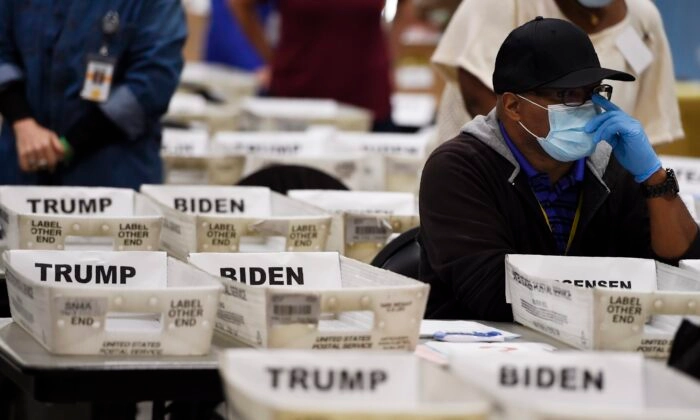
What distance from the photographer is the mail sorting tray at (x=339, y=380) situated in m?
2.35

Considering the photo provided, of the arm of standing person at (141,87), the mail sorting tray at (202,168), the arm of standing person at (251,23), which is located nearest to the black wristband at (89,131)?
the arm of standing person at (141,87)

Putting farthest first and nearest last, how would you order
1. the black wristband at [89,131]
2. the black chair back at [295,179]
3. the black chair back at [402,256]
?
the black wristband at [89,131], the black chair back at [295,179], the black chair back at [402,256]

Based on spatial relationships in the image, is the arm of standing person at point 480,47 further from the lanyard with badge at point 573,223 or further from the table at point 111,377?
the table at point 111,377

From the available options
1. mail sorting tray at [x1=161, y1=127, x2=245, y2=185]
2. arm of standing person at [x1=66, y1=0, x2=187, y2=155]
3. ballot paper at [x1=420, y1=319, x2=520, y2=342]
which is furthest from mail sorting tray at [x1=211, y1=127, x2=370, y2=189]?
ballot paper at [x1=420, y1=319, x2=520, y2=342]

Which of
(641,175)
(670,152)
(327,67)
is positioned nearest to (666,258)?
→ (641,175)

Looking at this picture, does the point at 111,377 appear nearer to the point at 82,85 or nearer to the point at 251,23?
the point at 82,85

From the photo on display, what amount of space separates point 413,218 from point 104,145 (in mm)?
A: 1344

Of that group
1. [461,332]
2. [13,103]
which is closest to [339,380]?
[461,332]

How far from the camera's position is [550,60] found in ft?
12.2

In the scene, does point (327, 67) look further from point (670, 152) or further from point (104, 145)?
point (104, 145)

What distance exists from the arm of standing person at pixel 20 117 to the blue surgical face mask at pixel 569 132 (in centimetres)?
213

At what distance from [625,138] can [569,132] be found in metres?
0.13

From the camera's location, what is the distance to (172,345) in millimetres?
3084

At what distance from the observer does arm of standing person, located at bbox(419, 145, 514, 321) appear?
3.64m
